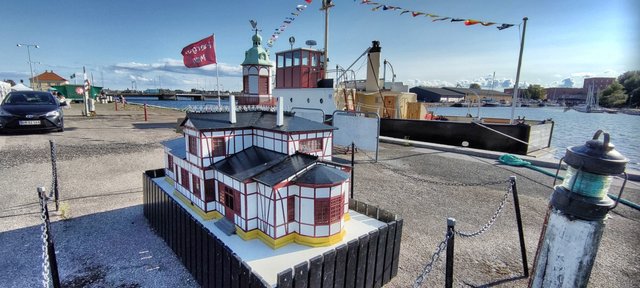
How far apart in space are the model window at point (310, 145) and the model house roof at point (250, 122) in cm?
28

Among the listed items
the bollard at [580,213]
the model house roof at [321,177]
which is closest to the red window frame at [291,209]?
the model house roof at [321,177]

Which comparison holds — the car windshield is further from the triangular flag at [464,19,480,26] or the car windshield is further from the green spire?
the triangular flag at [464,19,480,26]

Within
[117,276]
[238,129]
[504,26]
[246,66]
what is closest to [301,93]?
[246,66]

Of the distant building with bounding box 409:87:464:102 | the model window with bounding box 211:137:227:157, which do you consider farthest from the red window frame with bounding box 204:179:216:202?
the distant building with bounding box 409:87:464:102

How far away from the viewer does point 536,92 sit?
91.3m

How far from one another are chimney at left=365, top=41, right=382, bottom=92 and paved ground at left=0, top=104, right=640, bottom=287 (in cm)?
850

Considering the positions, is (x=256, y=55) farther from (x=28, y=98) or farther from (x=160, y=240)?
(x=160, y=240)

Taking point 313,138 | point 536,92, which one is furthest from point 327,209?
point 536,92

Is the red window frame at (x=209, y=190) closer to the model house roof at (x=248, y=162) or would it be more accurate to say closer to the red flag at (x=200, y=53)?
the model house roof at (x=248, y=162)

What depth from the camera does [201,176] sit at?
610 centimetres

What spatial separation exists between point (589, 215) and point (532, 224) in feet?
23.9

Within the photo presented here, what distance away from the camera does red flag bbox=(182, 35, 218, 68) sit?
12.1 meters

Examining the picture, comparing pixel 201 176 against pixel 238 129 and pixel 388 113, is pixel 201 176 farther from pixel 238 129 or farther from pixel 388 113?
pixel 388 113

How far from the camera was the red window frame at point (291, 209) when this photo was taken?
5258 millimetres
